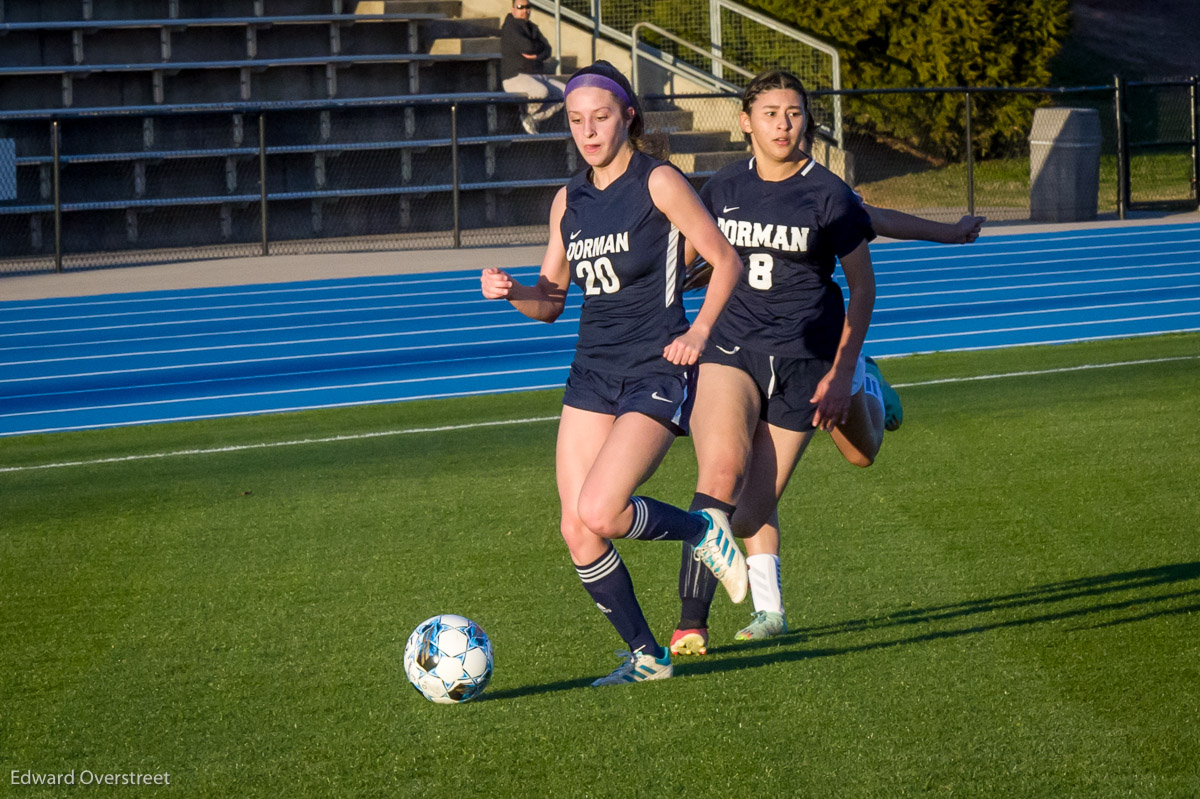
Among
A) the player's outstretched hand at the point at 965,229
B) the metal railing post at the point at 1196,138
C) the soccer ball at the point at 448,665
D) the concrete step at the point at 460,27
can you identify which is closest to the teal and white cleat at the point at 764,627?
the soccer ball at the point at 448,665

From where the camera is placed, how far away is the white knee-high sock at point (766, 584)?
5152 millimetres

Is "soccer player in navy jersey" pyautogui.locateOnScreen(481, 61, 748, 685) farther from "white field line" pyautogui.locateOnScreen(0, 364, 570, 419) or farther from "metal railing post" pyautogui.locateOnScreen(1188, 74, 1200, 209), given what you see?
"metal railing post" pyautogui.locateOnScreen(1188, 74, 1200, 209)

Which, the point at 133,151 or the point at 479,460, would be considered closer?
the point at 479,460

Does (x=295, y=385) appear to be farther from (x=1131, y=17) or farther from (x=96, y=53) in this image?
(x=1131, y=17)

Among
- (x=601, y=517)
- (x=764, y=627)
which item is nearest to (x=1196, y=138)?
(x=764, y=627)

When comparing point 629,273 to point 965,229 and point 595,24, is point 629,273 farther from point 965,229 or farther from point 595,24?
point 595,24

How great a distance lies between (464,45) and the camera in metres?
22.4

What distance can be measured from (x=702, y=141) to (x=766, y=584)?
1745 centimetres

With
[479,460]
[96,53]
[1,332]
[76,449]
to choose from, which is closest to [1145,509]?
[479,460]

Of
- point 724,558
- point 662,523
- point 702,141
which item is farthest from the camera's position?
point 702,141

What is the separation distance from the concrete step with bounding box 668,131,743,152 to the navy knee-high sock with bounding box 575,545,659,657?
17.4 m

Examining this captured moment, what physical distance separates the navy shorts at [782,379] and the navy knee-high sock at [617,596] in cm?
89

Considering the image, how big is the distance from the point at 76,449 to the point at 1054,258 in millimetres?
12133

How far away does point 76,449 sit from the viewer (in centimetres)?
962
